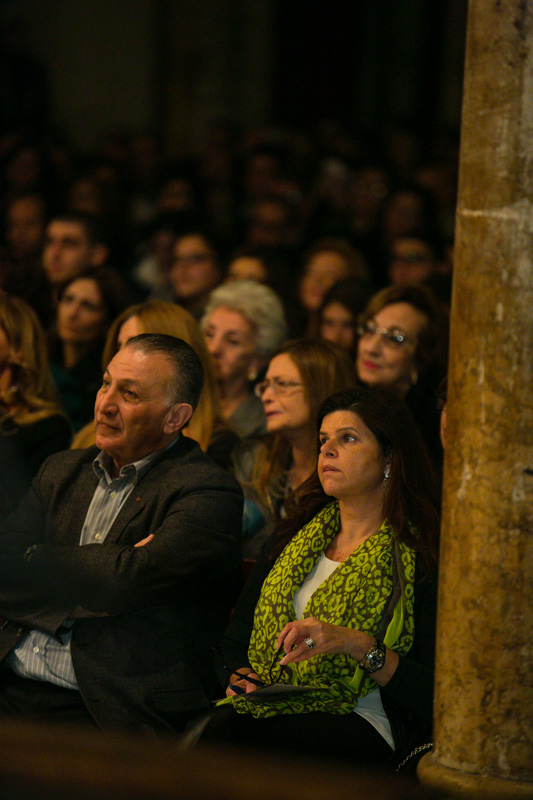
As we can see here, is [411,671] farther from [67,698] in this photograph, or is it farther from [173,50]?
[173,50]

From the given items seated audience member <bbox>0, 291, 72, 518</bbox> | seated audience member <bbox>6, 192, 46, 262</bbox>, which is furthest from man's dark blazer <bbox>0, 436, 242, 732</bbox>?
seated audience member <bbox>6, 192, 46, 262</bbox>

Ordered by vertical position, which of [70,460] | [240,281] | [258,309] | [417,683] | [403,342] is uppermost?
[240,281]

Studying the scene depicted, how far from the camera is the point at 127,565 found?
11.2 feet

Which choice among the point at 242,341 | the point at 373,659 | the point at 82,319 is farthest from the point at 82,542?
the point at 82,319

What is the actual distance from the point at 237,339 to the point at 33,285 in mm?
1342

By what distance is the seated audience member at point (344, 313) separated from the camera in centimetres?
623

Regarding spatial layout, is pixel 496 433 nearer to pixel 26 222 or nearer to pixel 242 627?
pixel 242 627

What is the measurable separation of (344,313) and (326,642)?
10.6 feet

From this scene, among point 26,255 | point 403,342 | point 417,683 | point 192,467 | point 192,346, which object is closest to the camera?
point 417,683

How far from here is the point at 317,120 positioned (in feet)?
47.8

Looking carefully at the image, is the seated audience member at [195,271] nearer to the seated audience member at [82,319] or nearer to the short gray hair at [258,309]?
the seated audience member at [82,319]

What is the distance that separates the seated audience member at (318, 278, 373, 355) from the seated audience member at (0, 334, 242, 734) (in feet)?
7.97

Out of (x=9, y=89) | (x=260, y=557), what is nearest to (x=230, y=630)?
(x=260, y=557)

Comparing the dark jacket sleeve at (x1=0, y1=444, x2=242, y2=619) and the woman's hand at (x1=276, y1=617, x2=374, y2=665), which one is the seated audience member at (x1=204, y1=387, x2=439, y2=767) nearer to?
the woman's hand at (x1=276, y1=617, x2=374, y2=665)
